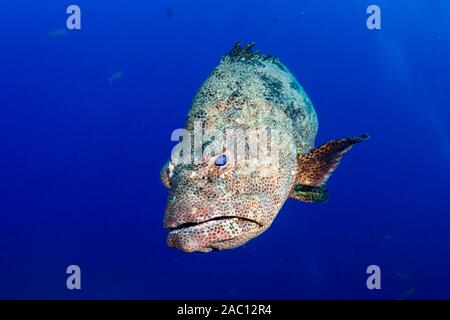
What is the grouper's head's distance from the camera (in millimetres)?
3539

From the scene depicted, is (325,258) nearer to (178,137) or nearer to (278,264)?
(278,264)

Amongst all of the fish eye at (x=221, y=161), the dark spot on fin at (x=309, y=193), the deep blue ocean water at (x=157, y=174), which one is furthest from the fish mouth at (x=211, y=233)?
the deep blue ocean water at (x=157, y=174)

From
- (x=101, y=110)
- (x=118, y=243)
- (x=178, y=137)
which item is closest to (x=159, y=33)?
(x=101, y=110)

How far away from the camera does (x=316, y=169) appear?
474 centimetres

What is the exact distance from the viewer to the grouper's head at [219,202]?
3539 mm

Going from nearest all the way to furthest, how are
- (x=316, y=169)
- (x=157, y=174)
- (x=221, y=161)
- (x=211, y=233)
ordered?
(x=211, y=233)
(x=221, y=161)
(x=316, y=169)
(x=157, y=174)

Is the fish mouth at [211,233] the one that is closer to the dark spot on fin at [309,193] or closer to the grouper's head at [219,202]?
the grouper's head at [219,202]

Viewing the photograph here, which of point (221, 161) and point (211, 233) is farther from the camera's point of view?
point (221, 161)

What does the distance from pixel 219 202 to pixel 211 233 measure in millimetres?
291

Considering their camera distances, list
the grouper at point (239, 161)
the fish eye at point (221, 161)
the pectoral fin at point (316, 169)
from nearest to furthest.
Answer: the grouper at point (239, 161)
the fish eye at point (221, 161)
the pectoral fin at point (316, 169)

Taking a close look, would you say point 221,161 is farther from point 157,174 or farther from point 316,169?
point 157,174

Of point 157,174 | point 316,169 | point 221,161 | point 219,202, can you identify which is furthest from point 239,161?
point 157,174

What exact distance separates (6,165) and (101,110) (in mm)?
12557

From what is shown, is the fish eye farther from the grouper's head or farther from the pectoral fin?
the pectoral fin
